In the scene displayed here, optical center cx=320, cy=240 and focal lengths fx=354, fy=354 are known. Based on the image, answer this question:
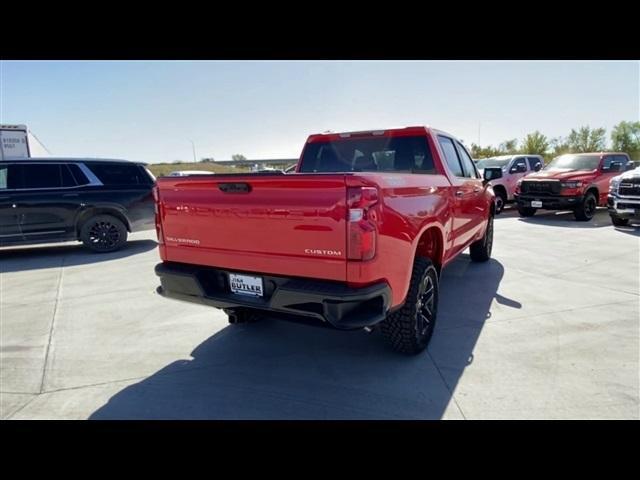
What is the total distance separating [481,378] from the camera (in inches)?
106

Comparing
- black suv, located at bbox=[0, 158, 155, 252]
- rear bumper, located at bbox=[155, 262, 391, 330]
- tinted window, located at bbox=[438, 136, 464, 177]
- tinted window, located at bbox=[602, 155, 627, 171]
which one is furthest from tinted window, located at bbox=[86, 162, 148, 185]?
tinted window, located at bbox=[602, 155, 627, 171]

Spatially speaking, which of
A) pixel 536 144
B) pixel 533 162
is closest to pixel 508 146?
pixel 536 144

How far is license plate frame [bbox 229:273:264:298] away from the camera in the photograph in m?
2.56

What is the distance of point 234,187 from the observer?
256 centimetres

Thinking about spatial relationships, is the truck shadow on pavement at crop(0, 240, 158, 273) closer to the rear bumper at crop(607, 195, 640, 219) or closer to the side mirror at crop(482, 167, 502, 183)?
the side mirror at crop(482, 167, 502, 183)

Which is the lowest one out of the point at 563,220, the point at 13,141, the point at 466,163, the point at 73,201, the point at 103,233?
the point at 563,220

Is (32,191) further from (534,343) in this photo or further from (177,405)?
(534,343)

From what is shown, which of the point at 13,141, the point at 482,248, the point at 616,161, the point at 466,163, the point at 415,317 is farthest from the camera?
the point at 13,141

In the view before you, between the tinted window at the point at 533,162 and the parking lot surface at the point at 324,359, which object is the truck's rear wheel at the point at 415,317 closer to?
the parking lot surface at the point at 324,359

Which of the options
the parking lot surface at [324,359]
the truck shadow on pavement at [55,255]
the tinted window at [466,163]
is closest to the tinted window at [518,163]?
the parking lot surface at [324,359]

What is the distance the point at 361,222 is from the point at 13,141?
17133 millimetres

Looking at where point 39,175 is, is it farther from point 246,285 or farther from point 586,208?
point 586,208

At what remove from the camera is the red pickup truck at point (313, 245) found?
2.22 metres

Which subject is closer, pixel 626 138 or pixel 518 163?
pixel 518 163
